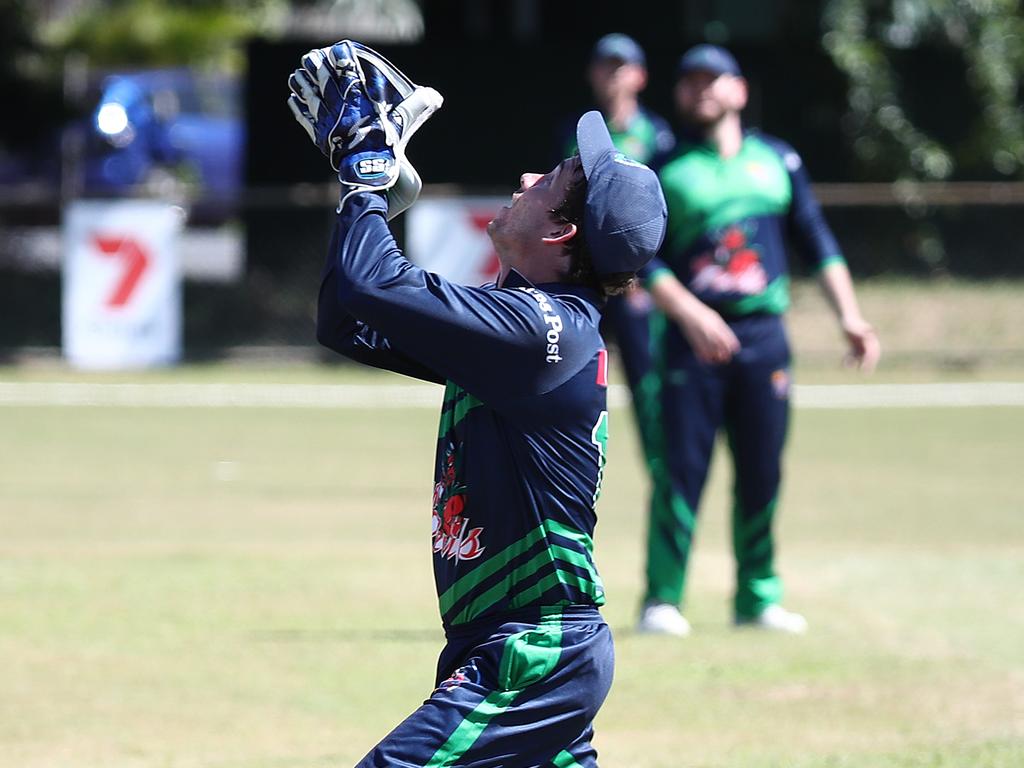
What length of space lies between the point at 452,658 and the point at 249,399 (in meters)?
12.8

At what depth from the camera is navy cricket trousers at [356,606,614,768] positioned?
12.9 ft

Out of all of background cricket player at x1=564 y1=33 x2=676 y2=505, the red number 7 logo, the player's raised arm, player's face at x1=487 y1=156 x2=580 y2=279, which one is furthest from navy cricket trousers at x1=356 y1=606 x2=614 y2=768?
the red number 7 logo

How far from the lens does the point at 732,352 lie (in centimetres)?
785

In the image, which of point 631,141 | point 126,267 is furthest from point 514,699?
point 126,267

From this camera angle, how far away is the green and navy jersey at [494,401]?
388 centimetres

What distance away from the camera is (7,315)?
65.4 feet

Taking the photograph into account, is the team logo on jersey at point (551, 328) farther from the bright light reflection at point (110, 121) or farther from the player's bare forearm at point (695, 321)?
the bright light reflection at point (110, 121)

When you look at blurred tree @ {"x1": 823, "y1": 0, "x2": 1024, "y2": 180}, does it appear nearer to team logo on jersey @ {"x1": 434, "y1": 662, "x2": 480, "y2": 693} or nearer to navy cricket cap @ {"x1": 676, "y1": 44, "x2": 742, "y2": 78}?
navy cricket cap @ {"x1": 676, "y1": 44, "x2": 742, "y2": 78}

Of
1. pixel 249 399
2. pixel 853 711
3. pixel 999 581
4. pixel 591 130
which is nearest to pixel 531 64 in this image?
pixel 249 399

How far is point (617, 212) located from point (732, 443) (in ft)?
13.8

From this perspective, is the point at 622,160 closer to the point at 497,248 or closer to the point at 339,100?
the point at 497,248

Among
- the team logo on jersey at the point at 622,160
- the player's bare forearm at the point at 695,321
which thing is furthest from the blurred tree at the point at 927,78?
the team logo on jersey at the point at 622,160

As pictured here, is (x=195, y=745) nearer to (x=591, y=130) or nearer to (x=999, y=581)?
(x=591, y=130)

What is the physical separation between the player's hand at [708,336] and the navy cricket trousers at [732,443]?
0.24 metres
